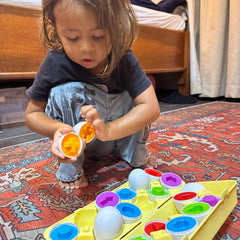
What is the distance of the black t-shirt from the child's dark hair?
0.03 m

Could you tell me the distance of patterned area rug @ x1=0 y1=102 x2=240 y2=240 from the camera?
448 millimetres

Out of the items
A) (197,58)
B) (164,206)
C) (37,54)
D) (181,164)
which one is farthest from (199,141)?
(197,58)

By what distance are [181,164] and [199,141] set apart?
0.24 metres

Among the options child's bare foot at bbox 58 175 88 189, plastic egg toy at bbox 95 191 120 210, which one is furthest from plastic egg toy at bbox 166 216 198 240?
child's bare foot at bbox 58 175 88 189

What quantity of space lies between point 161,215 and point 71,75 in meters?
0.37

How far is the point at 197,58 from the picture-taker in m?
2.03

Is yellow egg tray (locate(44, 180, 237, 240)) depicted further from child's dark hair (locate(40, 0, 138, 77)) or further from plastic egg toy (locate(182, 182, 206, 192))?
child's dark hair (locate(40, 0, 138, 77))

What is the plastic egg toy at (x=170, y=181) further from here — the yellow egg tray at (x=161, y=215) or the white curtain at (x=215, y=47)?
the white curtain at (x=215, y=47)

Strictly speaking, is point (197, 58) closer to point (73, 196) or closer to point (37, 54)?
point (37, 54)

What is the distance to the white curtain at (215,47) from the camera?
5.58 ft

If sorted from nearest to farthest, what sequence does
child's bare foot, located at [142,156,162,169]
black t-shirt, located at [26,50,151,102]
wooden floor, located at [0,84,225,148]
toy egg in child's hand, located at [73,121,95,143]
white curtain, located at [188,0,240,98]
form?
toy egg in child's hand, located at [73,121,95,143] → black t-shirt, located at [26,50,151,102] → child's bare foot, located at [142,156,162,169] → wooden floor, located at [0,84,225,148] → white curtain, located at [188,0,240,98]

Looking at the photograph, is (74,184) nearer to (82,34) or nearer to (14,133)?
(82,34)

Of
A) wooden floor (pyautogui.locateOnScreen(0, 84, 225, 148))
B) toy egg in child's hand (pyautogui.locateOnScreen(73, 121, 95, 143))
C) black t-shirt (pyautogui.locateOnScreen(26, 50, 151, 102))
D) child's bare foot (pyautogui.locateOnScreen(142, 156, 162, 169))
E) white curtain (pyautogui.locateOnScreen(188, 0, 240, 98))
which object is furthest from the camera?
white curtain (pyautogui.locateOnScreen(188, 0, 240, 98))

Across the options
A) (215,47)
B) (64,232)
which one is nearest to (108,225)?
(64,232)
